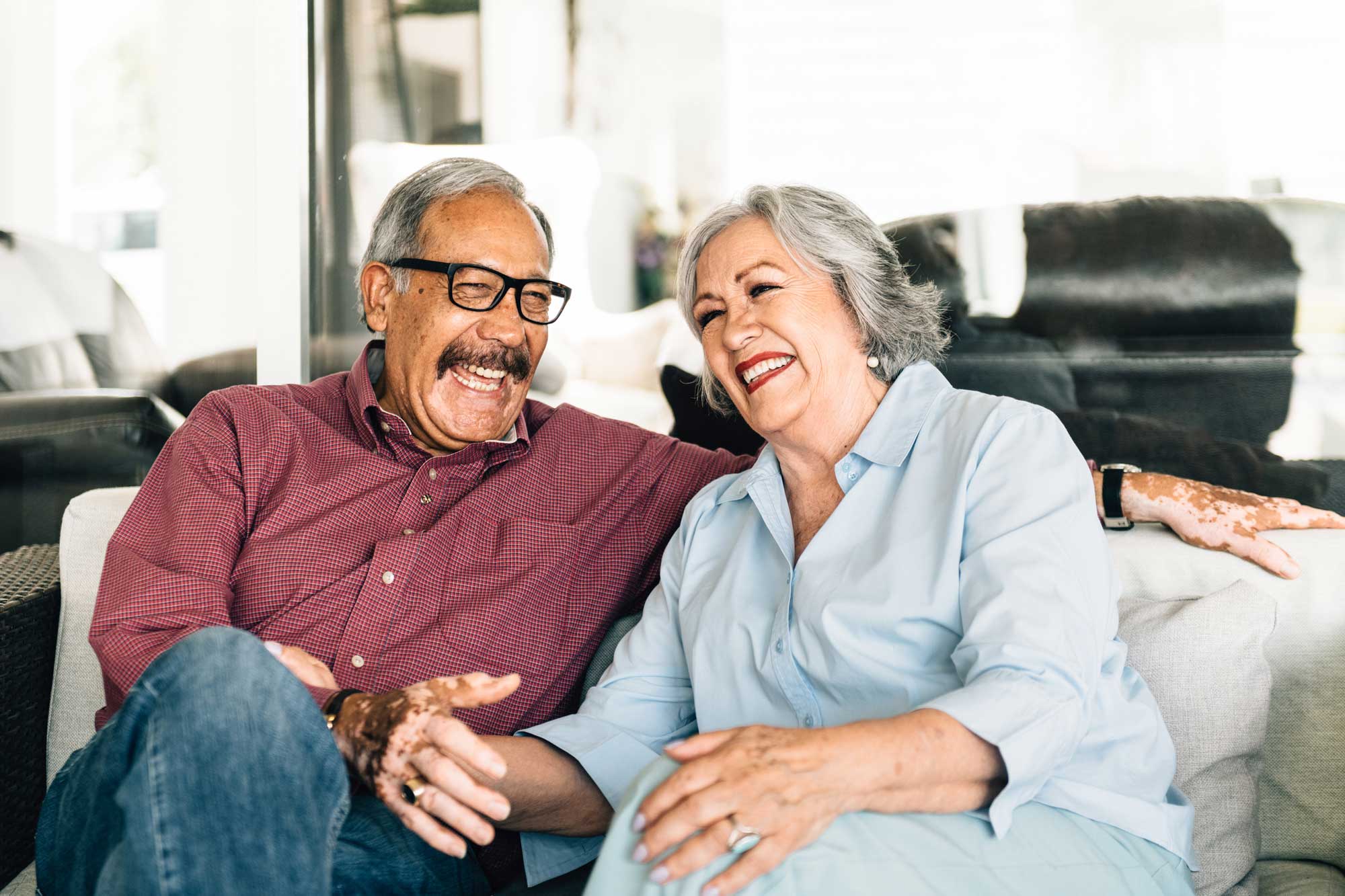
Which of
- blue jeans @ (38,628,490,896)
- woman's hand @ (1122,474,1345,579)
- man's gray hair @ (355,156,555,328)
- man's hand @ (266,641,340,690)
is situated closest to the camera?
blue jeans @ (38,628,490,896)

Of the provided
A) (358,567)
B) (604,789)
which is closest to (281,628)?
(358,567)

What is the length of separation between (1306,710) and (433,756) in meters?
1.21

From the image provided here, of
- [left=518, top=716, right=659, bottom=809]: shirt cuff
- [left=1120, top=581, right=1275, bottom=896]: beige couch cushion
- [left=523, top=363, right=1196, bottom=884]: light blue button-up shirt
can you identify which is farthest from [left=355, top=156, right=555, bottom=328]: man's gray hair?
[left=1120, top=581, right=1275, bottom=896]: beige couch cushion

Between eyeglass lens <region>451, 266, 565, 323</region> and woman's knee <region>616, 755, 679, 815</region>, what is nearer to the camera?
woman's knee <region>616, 755, 679, 815</region>

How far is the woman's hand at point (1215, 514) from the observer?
153 centimetres

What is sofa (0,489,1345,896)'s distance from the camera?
1396 mm

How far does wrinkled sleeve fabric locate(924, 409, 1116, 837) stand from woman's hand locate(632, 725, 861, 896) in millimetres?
143

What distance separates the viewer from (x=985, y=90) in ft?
8.20

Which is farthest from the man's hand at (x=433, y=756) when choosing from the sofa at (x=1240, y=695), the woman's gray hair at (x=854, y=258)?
the woman's gray hair at (x=854, y=258)

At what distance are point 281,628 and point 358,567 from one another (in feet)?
0.46

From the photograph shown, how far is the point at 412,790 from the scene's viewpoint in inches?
46.3

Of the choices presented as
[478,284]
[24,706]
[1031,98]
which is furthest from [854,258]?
[24,706]

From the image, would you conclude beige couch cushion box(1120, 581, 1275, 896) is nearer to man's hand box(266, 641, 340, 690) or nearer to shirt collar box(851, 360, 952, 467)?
shirt collar box(851, 360, 952, 467)

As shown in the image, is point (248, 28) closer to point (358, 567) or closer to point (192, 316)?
point (192, 316)
